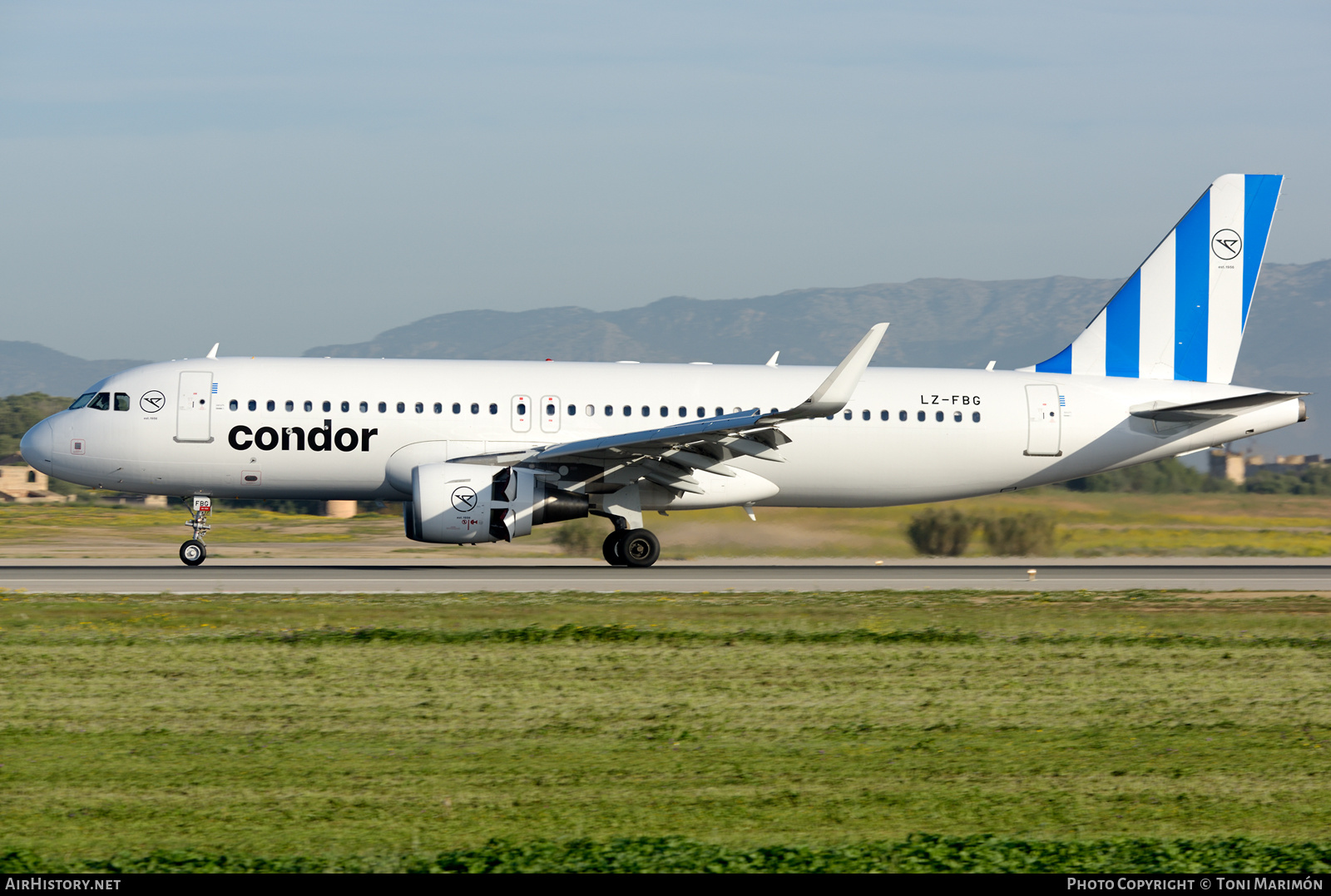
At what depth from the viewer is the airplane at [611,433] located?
2445 cm

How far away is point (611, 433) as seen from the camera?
85.7 feet

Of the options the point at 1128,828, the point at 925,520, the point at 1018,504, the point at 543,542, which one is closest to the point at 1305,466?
the point at 1018,504

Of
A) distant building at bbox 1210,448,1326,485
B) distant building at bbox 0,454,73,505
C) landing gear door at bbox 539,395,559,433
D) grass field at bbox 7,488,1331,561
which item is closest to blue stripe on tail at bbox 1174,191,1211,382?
distant building at bbox 1210,448,1326,485

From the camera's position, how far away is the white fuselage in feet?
83.0

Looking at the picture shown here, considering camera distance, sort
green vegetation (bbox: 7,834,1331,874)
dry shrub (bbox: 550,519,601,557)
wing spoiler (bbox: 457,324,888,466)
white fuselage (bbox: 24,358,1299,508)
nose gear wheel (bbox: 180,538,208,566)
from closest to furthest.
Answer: green vegetation (bbox: 7,834,1331,874), wing spoiler (bbox: 457,324,888,466), white fuselage (bbox: 24,358,1299,508), nose gear wheel (bbox: 180,538,208,566), dry shrub (bbox: 550,519,601,557)

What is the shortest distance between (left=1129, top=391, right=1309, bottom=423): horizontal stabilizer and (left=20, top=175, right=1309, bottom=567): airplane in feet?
0.15

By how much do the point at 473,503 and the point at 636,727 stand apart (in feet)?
45.2

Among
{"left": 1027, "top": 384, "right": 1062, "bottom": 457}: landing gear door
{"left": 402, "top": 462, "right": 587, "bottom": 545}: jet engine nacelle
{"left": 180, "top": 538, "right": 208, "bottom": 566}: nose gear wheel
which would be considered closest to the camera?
{"left": 402, "top": 462, "right": 587, "bottom": 545}: jet engine nacelle

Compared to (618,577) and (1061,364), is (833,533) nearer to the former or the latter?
(1061,364)

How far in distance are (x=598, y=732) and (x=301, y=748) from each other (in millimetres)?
2208

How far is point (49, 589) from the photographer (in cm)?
2075

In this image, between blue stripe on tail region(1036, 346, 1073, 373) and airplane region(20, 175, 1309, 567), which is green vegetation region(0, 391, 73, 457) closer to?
airplane region(20, 175, 1309, 567)

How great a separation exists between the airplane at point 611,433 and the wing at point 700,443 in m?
0.05

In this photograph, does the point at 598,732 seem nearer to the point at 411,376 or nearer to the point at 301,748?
the point at 301,748
